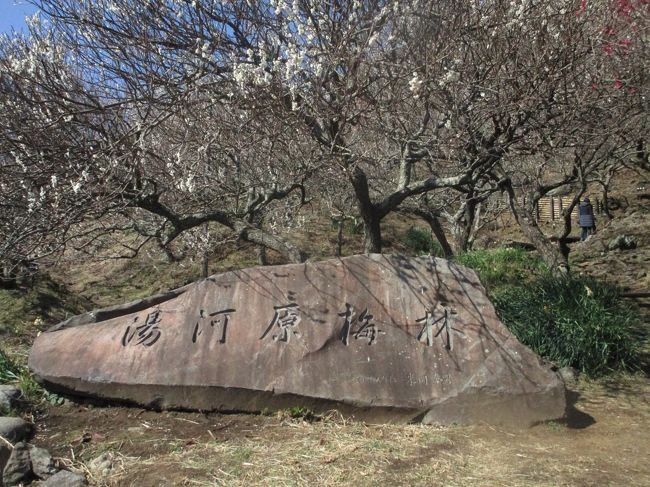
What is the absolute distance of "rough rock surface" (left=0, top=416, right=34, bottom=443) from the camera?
188 inches

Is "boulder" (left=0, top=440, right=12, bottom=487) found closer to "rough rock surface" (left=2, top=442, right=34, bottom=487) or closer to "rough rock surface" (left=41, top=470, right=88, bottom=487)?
"rough rock surface" (left=2, top=442, right=34, bottom=487)

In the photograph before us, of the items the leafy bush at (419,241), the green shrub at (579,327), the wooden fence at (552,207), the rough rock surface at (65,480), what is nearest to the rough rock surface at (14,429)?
the rough rock surface at (65,480)

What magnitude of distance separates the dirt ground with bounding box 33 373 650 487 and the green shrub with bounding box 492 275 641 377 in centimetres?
120

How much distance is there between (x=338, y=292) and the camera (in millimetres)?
5723

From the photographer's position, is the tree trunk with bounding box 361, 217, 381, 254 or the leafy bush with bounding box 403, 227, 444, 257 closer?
the tree trunk with bounding box 361, 217, 381, 254

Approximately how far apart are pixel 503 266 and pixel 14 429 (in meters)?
8.12

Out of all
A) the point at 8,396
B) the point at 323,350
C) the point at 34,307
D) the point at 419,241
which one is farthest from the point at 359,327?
the point at 419,241

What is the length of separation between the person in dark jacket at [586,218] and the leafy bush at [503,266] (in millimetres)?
5503

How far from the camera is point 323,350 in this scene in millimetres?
5391

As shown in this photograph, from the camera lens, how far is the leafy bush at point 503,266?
34.0 ft

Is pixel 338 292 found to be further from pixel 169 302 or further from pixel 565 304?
pixel 565 304

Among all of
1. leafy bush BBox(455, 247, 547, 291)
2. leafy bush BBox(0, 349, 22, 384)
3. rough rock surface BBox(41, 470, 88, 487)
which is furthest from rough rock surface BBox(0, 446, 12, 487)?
leafy bush BBox(455, 247, 547, 291)

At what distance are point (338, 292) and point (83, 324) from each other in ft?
8.01

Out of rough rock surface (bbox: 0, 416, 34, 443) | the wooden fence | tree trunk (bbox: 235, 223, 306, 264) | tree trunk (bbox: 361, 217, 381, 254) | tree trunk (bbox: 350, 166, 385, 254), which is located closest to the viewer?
rough rock surface (bbox: 0, 416, 34, 443)
